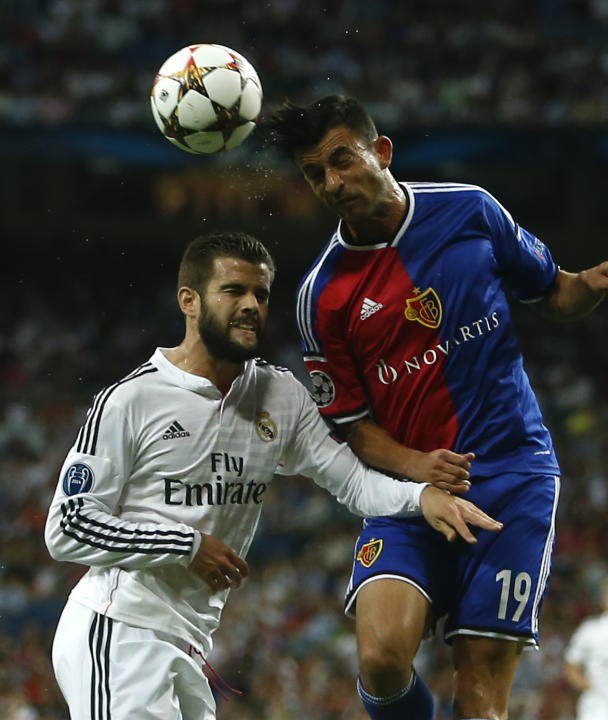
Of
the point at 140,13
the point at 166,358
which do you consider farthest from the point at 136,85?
the point at 166,358

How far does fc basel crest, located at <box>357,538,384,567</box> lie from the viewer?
4.12m

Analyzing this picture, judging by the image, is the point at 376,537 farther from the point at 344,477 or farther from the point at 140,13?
the point at 140,13

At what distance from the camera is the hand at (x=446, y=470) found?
3844 mm

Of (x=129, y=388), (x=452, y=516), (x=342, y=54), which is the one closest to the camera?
(x=452, y=516)

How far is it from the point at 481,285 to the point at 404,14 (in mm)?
14985

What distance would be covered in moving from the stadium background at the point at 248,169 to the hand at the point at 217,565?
385 inches

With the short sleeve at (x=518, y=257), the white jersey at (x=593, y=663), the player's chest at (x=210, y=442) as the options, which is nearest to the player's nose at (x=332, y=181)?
the short sleeve at (x=518, y=257)

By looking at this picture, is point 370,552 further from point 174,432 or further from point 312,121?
point 312,121

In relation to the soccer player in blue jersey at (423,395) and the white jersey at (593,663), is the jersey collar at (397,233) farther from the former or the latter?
the white jersey at (593,663)

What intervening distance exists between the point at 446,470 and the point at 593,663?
183 inches

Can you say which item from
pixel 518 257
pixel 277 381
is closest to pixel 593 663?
pixel 518 257

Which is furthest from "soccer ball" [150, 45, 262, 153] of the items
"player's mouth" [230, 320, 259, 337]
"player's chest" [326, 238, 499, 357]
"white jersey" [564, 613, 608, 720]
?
"white jersey" [564, 613, 608, 720]

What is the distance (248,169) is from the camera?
48.5ft

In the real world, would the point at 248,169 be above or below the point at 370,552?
above
